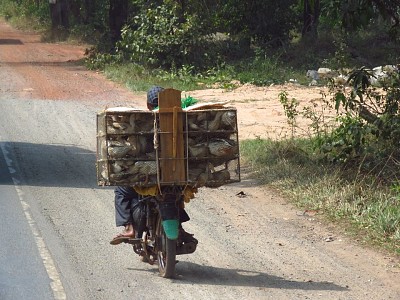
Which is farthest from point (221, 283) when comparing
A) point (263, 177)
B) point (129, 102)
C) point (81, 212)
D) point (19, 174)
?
point (129, 102)

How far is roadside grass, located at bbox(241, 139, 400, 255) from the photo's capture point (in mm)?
8758

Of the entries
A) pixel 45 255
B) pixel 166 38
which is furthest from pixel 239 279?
pixel 166 38

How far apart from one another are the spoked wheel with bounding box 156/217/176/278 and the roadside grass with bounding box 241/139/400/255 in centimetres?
222

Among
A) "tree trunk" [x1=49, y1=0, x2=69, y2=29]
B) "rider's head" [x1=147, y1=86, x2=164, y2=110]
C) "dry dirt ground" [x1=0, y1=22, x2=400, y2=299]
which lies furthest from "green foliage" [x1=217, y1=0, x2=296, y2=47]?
"rider's head" [x1=147, y1=86, x2=164, y2=110]

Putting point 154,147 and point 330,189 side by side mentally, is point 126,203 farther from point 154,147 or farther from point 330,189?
point 330,189

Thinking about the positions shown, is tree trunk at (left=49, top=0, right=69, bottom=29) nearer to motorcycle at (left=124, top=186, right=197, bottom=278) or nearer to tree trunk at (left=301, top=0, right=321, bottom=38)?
tree trunk at (left=301, top=0, right=321, bottom=38)

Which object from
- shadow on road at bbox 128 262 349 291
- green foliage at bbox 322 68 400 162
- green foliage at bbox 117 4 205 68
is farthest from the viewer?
green foliage at bbox 117 4 205 68

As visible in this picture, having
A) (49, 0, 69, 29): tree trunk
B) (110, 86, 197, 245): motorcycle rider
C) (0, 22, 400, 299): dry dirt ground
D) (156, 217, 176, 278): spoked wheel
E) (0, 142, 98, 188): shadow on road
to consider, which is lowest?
(0, 142, 98, 188): shadow on road

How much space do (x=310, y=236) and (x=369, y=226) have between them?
0.60 metres

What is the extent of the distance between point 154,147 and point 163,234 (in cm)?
78

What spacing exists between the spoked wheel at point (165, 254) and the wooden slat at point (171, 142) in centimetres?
52

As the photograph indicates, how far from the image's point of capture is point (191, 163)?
7199 millimetres

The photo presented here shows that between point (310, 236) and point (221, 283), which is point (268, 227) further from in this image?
point (221, 283)

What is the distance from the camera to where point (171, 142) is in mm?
7113
